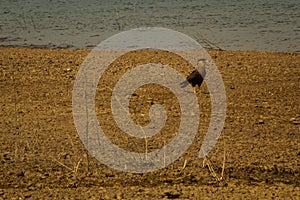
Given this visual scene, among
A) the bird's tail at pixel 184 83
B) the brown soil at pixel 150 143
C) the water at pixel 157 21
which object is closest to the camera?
the brown soil at pixel 150 143

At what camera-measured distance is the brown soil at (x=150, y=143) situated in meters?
4.71

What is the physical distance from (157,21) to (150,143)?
9.84 meters

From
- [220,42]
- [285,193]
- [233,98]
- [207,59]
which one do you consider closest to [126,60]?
[207,59]

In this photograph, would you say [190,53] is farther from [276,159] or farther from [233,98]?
[276,159]

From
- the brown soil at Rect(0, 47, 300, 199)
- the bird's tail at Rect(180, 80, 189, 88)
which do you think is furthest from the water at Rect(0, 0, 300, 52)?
the brown soil at Rect(0, 47, 300, 199)

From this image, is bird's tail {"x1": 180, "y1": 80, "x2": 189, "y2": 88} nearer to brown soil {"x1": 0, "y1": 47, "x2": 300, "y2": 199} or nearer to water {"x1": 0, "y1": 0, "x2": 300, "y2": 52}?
brown soil {"x1": 0, "y1": 47, "x2": 300, "y2": 199}

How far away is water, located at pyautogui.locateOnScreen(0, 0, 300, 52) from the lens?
41.8ft

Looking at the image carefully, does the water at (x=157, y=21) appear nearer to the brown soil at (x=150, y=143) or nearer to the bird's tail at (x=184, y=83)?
the bird's tail at (x=184, y=83)

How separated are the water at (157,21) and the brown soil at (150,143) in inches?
164

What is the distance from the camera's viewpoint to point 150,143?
569 centimetres

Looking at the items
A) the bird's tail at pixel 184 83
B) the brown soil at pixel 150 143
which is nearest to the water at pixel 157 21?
the bird's tail at pixel 184 83

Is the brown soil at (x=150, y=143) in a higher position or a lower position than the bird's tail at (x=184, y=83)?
lower

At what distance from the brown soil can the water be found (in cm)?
417

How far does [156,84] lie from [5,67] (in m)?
2.22
